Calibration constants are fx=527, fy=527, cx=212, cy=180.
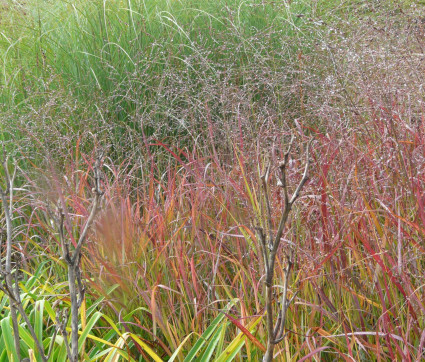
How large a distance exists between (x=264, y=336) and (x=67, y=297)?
67cm

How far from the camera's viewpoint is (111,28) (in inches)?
137

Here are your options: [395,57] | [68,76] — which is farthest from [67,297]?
[68,76]

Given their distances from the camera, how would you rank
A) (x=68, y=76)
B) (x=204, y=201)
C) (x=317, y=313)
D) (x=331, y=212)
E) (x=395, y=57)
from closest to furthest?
(x=317, y=313) → (x=331, y=212) → (x=204, y=201) → (x=395, y=57) → (x=68, y=76)

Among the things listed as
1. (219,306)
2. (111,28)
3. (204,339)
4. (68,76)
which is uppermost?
(111,28)

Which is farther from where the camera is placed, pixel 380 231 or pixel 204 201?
pixel 204 201

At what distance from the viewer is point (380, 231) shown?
1.62m

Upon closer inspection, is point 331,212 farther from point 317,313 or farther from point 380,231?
point 317,313

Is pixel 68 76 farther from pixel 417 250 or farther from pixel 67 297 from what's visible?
pixel 417 250

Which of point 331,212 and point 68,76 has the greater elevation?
point 68,76

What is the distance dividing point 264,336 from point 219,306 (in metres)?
0.32

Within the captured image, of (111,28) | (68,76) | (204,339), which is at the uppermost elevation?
(111,28)

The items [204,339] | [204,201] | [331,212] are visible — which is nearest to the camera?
[204,339]

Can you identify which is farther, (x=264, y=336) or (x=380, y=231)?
(x=380, y=231)

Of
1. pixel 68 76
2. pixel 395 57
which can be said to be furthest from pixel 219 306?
pixel 68 76
